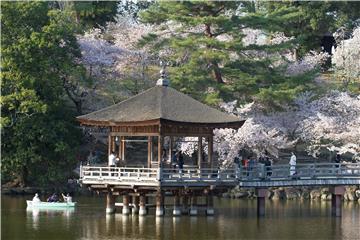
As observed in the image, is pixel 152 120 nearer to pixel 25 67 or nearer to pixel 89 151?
pixel 25 67

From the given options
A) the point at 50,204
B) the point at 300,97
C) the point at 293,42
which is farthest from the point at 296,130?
the point at 50,204

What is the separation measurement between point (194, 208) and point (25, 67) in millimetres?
14531

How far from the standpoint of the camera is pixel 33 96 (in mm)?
46812

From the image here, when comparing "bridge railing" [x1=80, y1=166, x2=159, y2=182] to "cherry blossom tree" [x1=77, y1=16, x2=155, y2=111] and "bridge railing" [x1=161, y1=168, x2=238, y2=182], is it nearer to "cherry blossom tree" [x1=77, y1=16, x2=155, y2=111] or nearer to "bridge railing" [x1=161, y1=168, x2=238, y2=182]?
"bridge railing" [x1=161, y1=168, x2=238, y2=182]

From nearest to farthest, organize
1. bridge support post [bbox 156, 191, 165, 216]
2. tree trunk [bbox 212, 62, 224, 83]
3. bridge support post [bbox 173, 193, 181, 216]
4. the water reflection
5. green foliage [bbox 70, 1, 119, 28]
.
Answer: the water reflection, bridge support post [bbox 156, 191, 165, 216], bridge support post [bbox 173, 193, 181, 216], tree trunk [bbox 212, 62, 224, 83], green foliage [bbox 70, 1, 119, 28]

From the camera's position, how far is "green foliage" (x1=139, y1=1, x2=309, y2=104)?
50312 millimetres

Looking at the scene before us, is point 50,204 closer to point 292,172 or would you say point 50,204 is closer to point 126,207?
point 126,207

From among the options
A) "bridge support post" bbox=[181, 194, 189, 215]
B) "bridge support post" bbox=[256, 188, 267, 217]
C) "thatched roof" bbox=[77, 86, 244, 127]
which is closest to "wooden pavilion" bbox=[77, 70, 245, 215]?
"thatched roof" bbox=[77, 86, 244, 127]

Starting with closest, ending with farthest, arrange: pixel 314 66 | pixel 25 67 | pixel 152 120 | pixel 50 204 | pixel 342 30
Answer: pixel 152 120 → pixel 50 204 → pixel 25 67 → pixel 314 66 → pixel 342 30

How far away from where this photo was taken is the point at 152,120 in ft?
117

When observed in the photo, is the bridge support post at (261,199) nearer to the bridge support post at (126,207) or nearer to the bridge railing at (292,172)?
the bridge railing at (292,172)

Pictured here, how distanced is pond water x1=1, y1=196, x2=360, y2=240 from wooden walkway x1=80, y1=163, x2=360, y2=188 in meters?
1.39

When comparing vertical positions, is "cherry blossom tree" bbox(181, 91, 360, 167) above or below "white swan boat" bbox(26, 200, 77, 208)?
above

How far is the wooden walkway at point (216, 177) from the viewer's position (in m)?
35.6
